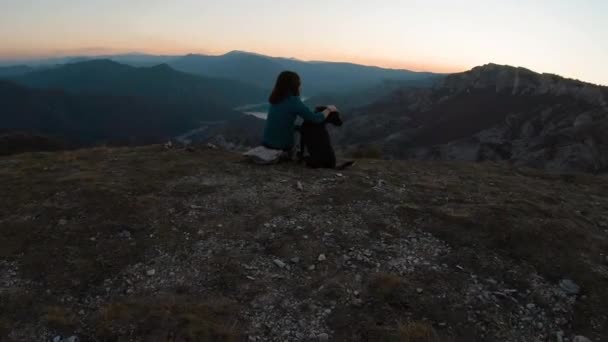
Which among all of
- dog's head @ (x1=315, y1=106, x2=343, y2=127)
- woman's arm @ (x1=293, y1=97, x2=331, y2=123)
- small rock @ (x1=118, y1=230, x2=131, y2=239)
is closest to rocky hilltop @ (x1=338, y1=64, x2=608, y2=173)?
dog's head @ (x1=315, y1=106, x2=343, y2=127)

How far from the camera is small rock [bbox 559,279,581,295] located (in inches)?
350

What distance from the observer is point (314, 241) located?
10.3 metres

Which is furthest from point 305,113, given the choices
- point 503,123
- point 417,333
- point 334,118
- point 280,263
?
point 503,123

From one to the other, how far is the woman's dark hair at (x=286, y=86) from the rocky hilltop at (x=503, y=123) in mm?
70874

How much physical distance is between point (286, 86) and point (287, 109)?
80 cm

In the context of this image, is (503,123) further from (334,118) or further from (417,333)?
(417,333)

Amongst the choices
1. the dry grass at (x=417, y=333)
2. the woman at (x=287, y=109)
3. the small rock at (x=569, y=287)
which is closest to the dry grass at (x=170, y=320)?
the dry grass at (x=417, y=333)

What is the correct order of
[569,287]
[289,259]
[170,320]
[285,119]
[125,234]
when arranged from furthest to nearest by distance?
1. [285,119]
2. [125,234]
3. [289,259]
4. [569,287]
5. [170,320]

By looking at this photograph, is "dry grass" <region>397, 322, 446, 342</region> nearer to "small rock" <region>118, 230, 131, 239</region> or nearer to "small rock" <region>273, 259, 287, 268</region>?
"small rock" <region>273, 259, 287, 268</region>

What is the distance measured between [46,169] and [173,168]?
15.7ft

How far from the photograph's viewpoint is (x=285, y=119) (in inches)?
602

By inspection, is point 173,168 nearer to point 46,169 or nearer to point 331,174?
point 46,169

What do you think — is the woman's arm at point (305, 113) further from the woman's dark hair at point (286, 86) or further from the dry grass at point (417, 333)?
the dry grass at point (417, 333)

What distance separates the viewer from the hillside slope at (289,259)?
7.44m
